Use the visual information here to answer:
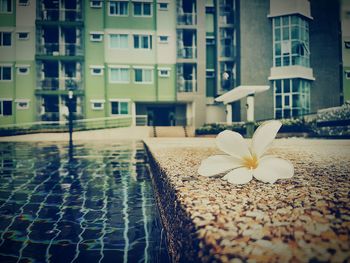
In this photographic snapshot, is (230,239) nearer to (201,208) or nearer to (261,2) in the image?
(201,208)

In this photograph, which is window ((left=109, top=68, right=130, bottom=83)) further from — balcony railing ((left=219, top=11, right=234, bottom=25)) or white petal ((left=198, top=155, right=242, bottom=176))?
white petal ((left=198, top=155, right=242, bottom=176))

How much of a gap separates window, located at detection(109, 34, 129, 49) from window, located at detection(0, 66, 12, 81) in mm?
7325

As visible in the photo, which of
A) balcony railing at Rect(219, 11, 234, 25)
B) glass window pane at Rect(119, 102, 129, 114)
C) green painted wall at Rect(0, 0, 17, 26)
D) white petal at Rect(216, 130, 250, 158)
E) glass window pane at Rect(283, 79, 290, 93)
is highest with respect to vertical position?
balcony railing at Rect(219, 11, 234, 25)

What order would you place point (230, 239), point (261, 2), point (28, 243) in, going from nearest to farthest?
point (230, 239) < point (28, 243) < point (261, 2)

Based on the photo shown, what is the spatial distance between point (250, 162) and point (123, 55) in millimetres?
20664

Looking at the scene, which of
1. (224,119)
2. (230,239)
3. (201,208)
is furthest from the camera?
(224,119)

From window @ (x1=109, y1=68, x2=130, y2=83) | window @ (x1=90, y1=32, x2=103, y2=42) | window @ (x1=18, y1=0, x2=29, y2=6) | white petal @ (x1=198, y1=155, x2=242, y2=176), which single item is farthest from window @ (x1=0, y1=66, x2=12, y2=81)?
white petal @ (x1=198, y1=155, x2=242, y2=176)

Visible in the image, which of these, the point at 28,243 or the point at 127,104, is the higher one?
the point at 127,104

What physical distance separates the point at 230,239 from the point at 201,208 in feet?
0.89

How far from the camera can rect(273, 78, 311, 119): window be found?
1698 cm

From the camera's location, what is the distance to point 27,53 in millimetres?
20188

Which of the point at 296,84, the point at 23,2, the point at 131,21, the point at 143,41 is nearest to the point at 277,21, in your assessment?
the point at 296,84

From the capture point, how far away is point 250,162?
51.6 inches

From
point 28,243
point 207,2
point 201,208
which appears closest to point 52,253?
point 28,243
